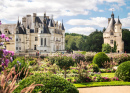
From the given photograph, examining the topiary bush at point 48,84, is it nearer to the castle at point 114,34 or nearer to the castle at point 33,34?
the castle at point 33,34

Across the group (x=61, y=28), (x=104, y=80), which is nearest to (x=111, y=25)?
(x=61, y=28)

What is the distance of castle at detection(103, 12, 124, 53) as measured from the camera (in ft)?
143

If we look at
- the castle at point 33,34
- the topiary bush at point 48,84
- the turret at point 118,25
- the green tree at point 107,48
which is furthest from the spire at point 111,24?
the topiary bush at point 48,84

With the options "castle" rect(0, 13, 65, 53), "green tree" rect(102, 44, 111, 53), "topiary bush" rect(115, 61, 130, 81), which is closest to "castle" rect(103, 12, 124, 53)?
"green tree" rect(102, 44, 111, 53)

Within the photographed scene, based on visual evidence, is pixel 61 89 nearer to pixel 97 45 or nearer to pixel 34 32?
pixel 34 32

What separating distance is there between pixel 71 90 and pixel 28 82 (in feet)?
3.88

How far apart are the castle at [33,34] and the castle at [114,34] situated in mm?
13914

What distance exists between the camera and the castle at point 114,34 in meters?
43.5

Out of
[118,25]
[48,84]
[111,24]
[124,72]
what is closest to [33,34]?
[111,24]

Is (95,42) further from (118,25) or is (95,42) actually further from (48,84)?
(48,84)

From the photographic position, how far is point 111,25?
45.1m

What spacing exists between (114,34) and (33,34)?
2083 cm

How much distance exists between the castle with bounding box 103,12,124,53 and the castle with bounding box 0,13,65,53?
548 inches

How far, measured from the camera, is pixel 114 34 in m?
44.1
